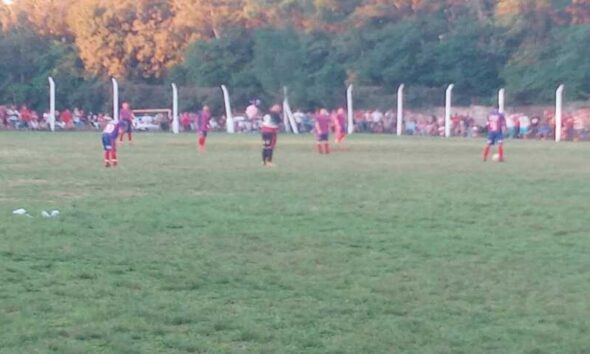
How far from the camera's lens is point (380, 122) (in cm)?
5509

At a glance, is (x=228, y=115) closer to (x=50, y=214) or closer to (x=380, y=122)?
(x=380, y=122)

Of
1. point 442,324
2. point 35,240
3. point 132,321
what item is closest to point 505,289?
point 442,324

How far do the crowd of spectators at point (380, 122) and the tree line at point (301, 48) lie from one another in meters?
1.50

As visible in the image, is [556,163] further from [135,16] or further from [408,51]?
[135,16]

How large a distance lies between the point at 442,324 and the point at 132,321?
224cm

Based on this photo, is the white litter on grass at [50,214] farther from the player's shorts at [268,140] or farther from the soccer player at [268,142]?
the player's shorts at [268,140]

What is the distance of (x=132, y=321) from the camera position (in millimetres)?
7621

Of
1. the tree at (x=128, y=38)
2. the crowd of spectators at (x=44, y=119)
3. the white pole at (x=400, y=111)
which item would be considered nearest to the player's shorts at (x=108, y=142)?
the white pole at (x=400, y=111)

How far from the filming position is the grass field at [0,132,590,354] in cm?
738

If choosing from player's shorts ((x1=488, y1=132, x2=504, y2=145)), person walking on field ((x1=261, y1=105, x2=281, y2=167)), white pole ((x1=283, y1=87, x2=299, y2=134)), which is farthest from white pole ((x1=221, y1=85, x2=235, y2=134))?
person walking on field ((x1=261, y1=105, x2=281, y2=167))

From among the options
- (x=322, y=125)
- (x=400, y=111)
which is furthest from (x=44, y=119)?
(x=322, y=125)

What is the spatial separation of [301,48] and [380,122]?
8931 millimetres

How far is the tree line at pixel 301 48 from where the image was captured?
5919 centimetres

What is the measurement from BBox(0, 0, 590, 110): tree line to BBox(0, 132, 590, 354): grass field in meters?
38.9
